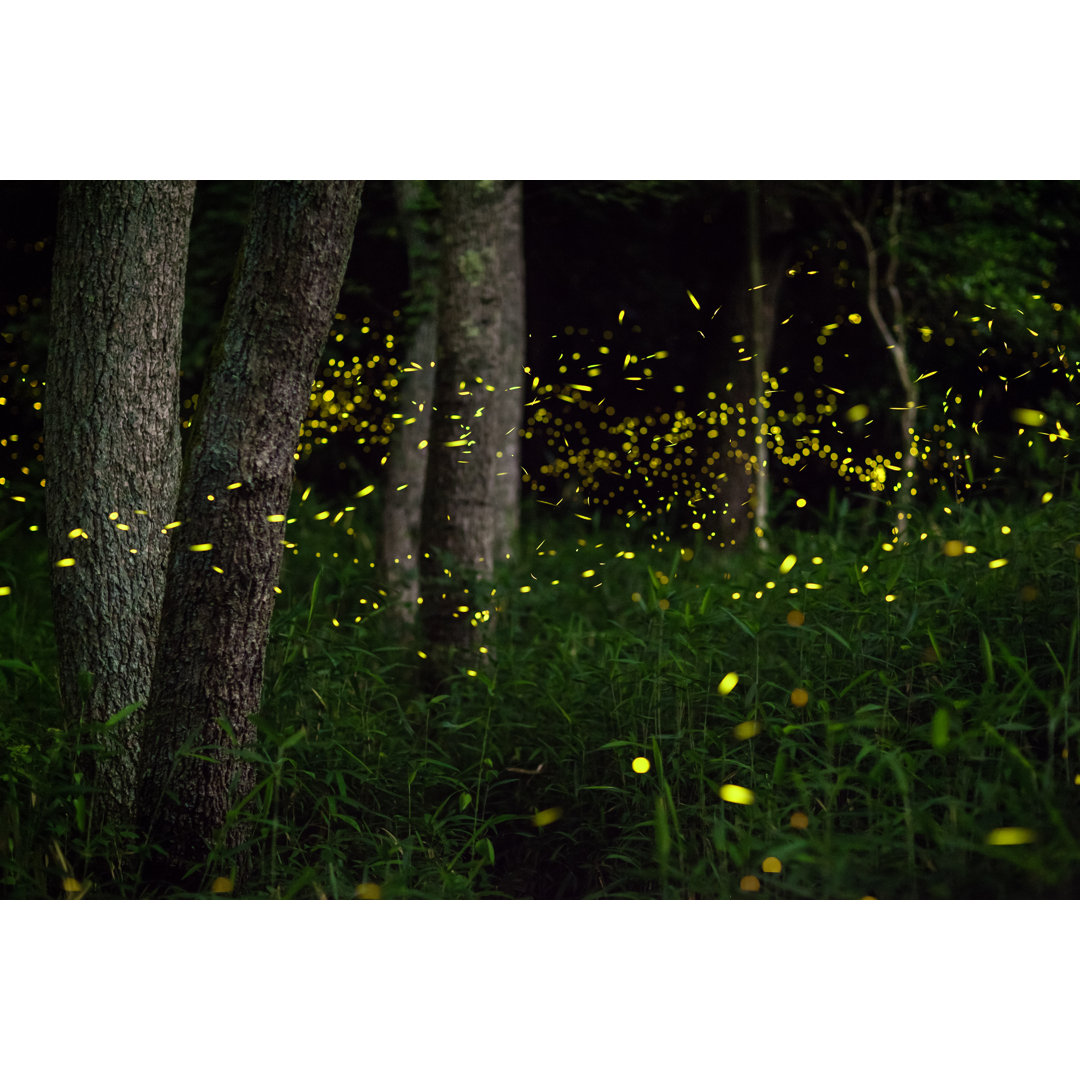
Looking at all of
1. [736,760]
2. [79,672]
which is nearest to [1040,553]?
[736,760]

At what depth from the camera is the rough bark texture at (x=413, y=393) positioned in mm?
4297

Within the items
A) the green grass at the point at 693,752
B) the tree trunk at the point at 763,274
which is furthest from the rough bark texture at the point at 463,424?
the tree trunk at the point at 763,274

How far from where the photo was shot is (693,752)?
2570 millimetres

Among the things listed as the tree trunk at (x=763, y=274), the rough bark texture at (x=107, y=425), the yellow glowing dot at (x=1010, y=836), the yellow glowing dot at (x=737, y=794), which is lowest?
the yellow glowing dot at (x=737, y=794)

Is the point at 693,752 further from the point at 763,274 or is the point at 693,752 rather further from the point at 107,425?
the point at 763,274

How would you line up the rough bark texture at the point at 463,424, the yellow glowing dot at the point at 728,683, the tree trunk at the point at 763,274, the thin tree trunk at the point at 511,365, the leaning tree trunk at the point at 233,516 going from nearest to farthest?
1. the leaning tree trunk at the point at 233,516
2. the yellow glowing dot at the point at 728,683
3. the rough bark texture at the point at 463,424
4. the thin tree trunk at the point at 511,365
5. the tree trunk at the point at 763,274

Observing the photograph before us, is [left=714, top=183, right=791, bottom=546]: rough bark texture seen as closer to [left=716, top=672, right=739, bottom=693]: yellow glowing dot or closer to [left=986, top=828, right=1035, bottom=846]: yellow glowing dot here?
[left=716, top=672, right=739, bottom=693]: yellow glowing dot

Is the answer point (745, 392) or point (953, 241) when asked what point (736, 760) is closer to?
point (745, 392)

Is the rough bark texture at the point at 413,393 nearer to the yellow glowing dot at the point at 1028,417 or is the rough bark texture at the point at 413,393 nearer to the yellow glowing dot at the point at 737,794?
the yellow glowing dot at the point at 737,794

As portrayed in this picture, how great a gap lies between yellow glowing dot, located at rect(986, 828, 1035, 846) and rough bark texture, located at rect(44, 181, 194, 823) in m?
2.25

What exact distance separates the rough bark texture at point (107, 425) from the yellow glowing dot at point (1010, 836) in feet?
7.38

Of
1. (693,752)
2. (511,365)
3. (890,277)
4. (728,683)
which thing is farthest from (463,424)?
(890,277)

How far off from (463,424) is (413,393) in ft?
3.81

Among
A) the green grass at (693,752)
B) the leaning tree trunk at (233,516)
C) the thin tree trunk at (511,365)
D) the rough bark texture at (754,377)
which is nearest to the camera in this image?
the green grass at (693,752)
